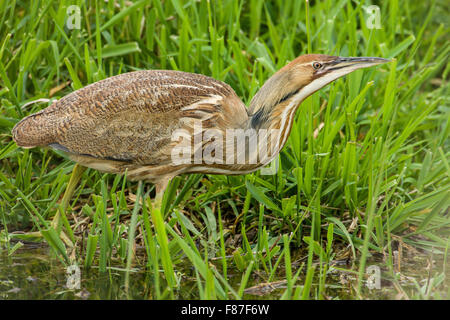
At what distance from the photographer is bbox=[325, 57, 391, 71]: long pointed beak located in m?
2.57

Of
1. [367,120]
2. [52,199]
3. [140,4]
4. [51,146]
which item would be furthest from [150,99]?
[367,120]

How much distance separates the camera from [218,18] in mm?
3654

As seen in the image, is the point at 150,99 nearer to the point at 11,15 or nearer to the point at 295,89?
the point at 295,89

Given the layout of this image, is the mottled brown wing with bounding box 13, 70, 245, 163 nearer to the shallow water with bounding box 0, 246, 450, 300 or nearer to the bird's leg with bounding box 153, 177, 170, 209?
the bird's leg with bounding box 153, 177, 170, 209

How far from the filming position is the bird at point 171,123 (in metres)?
2.62

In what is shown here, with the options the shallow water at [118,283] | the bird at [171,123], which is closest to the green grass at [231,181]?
the shallow water at [118,283]

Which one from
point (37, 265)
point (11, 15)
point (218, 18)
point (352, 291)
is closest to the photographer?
point (352, 291)

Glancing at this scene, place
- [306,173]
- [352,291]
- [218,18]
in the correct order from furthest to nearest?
[218,18] < [306,173] < [352,291]

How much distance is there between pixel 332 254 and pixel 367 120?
0.86 metres

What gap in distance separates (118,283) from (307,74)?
40.1 inches

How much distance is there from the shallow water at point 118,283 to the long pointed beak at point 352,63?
2.40 ft

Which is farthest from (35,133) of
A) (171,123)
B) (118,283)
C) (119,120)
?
(118,283)

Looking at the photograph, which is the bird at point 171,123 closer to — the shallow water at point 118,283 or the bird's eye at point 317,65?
the bird's eye at point 317,65

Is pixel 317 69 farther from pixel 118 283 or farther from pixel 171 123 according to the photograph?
pixel 118 283
